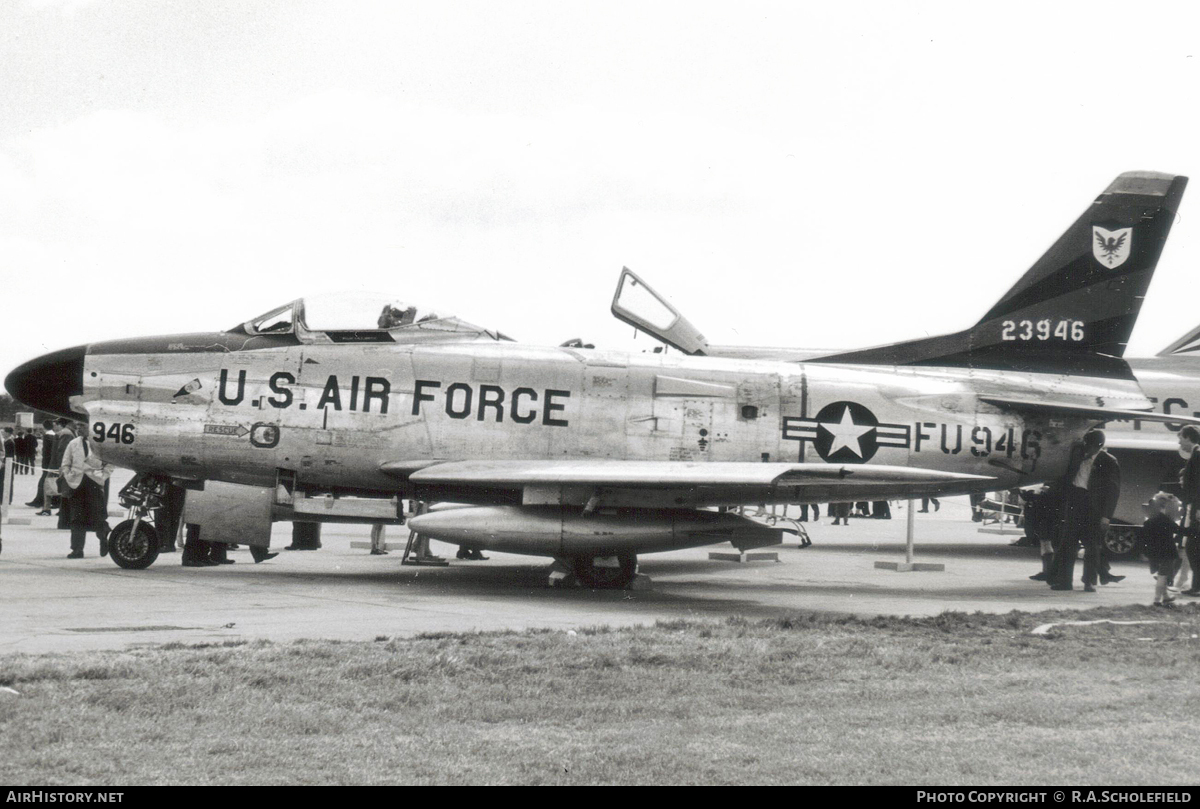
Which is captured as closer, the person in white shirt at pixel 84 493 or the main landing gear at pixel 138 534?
the main landing gear at pixel 138 534

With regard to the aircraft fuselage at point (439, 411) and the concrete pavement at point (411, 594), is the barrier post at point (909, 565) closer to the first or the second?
the concrete pavement at point (411, 594)

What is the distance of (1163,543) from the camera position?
11.3m

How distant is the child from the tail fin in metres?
3.82

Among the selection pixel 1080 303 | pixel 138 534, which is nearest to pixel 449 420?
pixel 138 534

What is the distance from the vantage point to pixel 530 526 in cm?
1236

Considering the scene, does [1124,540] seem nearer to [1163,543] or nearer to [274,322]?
[1163,543]

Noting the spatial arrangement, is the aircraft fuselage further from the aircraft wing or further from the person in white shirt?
the person in white shirt

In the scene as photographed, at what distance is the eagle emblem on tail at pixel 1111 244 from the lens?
15.4 metres

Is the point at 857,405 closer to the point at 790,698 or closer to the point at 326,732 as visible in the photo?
the point at 790,698

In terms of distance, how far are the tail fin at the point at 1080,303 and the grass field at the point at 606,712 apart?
721 cm

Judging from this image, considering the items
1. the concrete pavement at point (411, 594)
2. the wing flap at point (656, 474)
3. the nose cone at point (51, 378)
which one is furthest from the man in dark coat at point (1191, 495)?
the nose cone at point (51, 378)

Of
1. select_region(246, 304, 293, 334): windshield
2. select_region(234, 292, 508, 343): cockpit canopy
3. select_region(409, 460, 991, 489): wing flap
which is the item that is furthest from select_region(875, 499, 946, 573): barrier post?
select_region(246, 304, 293, 334): windshield

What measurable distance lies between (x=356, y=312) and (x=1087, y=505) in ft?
29.2

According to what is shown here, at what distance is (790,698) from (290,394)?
8499 mm
